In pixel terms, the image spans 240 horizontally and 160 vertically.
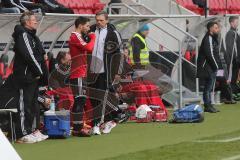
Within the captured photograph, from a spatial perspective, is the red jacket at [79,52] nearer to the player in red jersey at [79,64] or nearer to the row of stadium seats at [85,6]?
the player in red jersey at [79,64]

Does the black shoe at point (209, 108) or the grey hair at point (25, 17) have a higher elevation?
the grey hair at point (25, 17)

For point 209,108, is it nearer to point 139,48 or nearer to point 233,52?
point 139,48

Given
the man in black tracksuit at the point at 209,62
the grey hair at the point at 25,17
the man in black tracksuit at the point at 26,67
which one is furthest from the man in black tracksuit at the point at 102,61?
the man in black tracksuit at the point at 209,62

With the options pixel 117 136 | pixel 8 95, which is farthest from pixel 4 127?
pixel 117 136

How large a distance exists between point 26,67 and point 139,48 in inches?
198

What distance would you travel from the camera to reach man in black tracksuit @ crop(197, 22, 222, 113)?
16.9m

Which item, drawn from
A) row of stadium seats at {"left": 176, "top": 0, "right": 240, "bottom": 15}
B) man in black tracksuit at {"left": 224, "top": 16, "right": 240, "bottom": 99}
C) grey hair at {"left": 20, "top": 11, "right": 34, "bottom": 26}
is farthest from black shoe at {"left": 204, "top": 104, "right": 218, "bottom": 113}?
row of stadium seats at {"left": 176, "top": 0, "right": 240, "bottom": 15}

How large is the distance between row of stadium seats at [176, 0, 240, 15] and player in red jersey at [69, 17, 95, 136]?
11845 millimetres

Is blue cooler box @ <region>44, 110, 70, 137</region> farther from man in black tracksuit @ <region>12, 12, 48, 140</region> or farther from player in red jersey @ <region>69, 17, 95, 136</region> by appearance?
man in black tracksuit @ <region>12, 12, 48, 140</region>

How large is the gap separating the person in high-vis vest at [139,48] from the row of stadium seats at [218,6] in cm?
750

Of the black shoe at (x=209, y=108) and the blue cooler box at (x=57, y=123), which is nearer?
the blue cooler box at (x=57, y=123)

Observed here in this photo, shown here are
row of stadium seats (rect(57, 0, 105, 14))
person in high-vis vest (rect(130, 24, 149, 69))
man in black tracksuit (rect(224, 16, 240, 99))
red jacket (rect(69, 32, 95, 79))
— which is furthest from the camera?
row of stadium seats (rect(57, 0, 105, 14))

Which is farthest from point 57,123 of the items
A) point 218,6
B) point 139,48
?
point 218,6

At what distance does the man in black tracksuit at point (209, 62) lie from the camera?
16.9m
